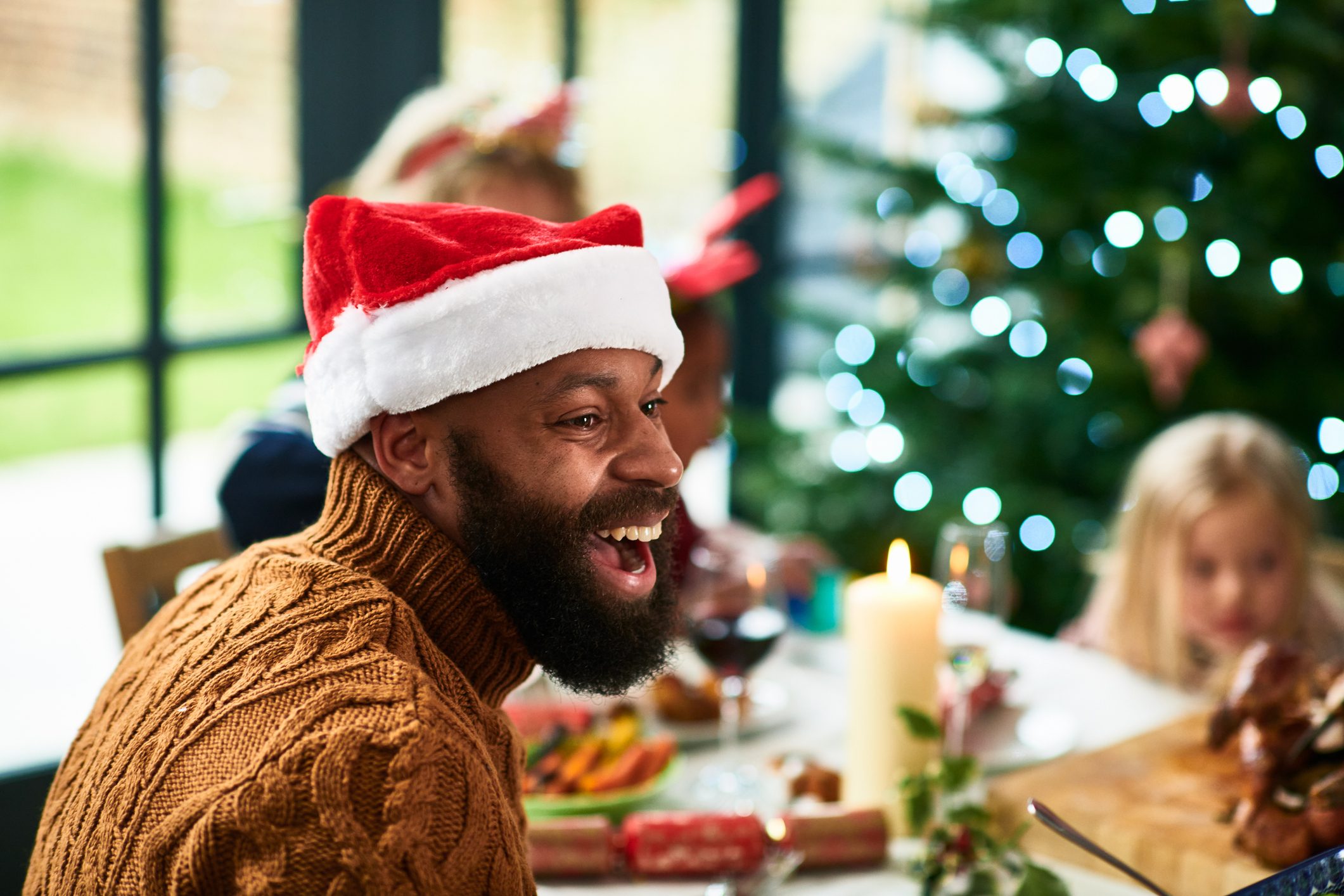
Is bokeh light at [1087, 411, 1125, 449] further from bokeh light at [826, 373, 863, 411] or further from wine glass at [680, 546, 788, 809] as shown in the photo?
wine glass at [680, 546, 788, 809]

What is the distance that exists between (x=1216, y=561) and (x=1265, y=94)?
94cm

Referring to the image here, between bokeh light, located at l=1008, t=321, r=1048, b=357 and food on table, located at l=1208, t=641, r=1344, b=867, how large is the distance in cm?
156

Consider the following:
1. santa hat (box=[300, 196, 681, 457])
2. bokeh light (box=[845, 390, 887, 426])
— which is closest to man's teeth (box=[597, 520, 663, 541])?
santa hat (box=[300, 196, 681, 457])

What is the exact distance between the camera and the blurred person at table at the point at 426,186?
1.54m

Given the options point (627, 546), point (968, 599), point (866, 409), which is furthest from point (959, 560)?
point (866, 409)

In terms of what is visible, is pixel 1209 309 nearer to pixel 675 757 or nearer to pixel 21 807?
pixel 675 757

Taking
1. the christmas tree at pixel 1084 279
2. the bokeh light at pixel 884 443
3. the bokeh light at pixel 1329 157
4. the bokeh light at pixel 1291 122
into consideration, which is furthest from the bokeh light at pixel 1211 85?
the bokeh light at pixel 884 443

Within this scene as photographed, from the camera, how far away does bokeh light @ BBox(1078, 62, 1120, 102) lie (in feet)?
8.32

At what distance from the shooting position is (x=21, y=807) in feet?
6.99

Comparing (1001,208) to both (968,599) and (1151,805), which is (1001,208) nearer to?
(968,599)

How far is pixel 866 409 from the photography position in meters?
3.01

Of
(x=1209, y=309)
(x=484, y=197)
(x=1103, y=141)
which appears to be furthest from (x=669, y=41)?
(x=484, y=197)

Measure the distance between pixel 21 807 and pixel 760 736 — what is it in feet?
4.61

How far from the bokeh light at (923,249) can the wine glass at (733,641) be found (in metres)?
1.65
